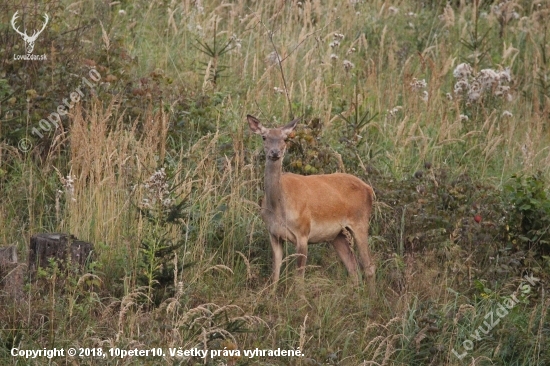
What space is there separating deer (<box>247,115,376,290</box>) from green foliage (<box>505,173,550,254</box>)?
124 cm

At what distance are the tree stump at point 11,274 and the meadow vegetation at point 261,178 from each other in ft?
0.40

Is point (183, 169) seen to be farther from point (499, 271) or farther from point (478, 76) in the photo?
point (478, 76)

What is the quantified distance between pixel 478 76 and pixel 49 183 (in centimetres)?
546

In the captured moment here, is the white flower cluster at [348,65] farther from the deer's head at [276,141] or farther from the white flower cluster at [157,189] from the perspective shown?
the white flower cluster at [157,189]

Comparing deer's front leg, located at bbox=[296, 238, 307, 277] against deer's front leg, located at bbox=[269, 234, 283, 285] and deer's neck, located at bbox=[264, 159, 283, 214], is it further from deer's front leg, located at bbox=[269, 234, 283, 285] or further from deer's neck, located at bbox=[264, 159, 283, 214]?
deer's neck, located at bbox=[264, 159, 283, 214]

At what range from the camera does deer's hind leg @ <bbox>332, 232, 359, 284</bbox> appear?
10.1 metres

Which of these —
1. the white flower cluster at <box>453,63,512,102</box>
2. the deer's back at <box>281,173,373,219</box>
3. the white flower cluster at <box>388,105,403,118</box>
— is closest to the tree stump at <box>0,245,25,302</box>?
the deer's back at <box>281,173,373,219</box>

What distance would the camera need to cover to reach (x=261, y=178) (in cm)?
1052

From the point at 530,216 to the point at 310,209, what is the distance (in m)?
1.90

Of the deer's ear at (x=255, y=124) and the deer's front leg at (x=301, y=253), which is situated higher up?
the deer's ear at (x=255, y=124)

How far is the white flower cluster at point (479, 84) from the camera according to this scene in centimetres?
1323

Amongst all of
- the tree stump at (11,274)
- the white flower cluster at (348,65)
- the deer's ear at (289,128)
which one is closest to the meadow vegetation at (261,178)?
the tree stump at (11,274)

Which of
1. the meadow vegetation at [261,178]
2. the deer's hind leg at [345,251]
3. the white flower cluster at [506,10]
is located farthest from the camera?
the white flower cluster at [506,10]

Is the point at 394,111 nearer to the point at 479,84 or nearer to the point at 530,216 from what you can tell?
the point at 479,84
